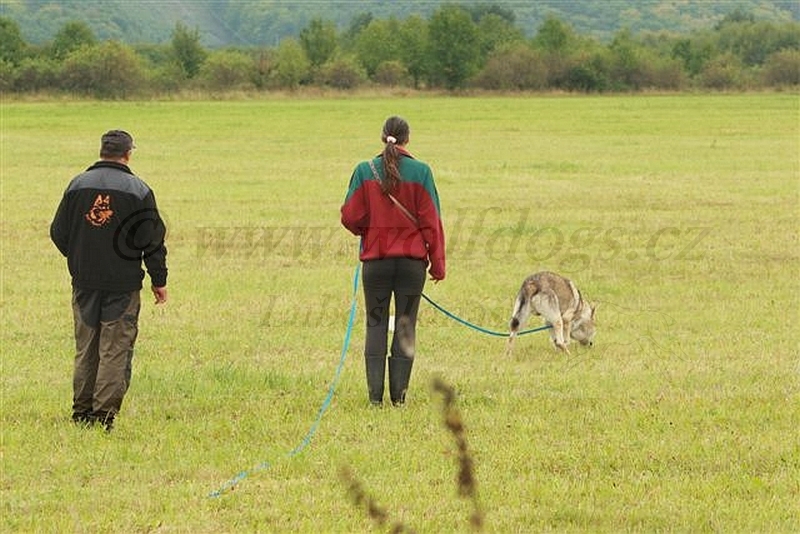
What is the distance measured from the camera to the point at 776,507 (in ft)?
25.6

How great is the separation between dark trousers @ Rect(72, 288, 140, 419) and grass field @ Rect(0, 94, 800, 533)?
0.29 meters

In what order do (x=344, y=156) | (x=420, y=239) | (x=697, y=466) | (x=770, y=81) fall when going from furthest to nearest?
(x=770, y=81)
(x=344, y=156)
(x=420, y=239)
(x=697, y=466)

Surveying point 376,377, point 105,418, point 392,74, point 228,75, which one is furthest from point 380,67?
point 105,418

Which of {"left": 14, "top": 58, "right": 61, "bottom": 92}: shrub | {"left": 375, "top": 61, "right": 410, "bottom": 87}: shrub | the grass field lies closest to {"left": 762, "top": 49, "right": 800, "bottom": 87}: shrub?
{"left": 375, "top": 61, "right": 410, "bottom": 87}: shrub

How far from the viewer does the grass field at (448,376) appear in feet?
26.3

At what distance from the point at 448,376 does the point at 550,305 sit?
4.38ft

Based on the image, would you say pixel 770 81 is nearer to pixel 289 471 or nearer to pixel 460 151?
pixel 460 151

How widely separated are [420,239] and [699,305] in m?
6.22

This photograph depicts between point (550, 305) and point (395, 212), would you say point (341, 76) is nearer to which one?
point (550, 305)

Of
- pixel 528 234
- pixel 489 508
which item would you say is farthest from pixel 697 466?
pixel 528 234

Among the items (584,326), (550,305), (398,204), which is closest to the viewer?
(398,204)

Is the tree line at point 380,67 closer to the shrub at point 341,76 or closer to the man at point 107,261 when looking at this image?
the shrub at point 341,76

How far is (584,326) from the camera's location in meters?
13.0

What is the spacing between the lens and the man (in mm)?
9586
